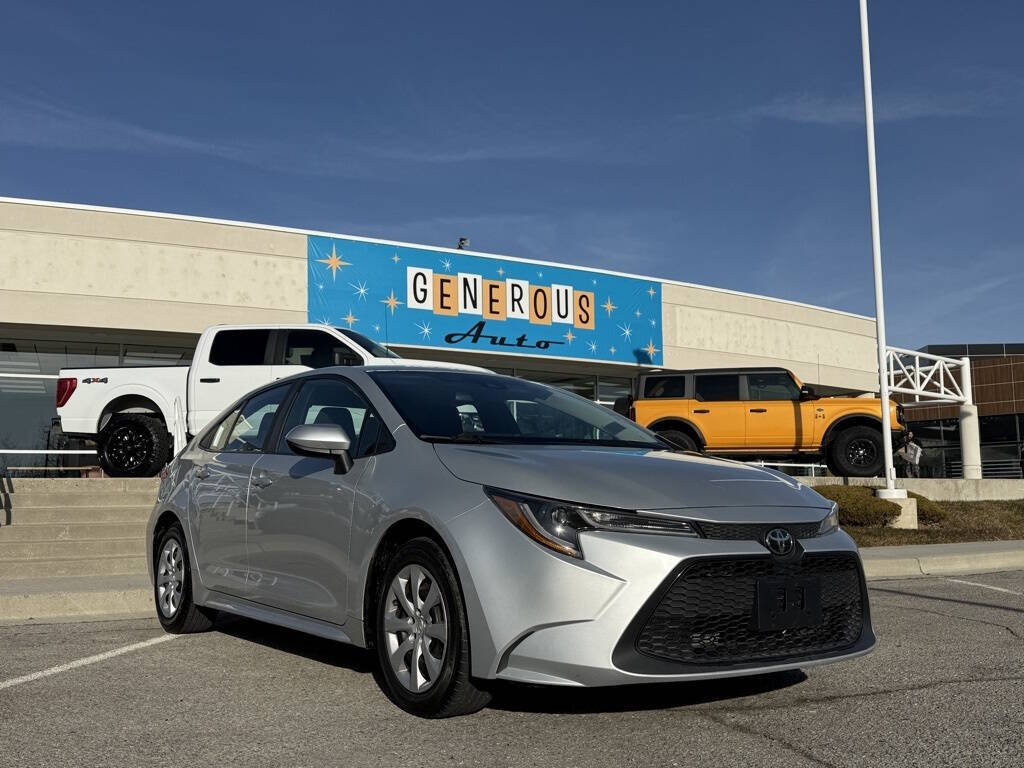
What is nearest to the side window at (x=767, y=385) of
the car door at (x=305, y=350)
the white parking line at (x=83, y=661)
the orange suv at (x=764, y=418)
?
the orange suv at (x=764, y=418)

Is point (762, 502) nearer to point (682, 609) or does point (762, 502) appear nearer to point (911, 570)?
point (682, 609)

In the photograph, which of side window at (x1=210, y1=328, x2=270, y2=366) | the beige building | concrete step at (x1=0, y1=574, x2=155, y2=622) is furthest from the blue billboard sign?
concrete step at (x1=0, y1=574, x2=155, y2=622)

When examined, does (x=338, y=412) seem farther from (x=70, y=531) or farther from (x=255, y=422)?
(x=70, y=531)

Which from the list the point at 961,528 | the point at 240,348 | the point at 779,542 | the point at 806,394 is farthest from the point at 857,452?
the point at 779,542

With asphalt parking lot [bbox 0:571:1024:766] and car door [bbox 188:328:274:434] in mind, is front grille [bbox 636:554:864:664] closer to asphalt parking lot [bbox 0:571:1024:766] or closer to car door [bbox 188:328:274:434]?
asphalt parking lot [bbox 0:571:1024:766]

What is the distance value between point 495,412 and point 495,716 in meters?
1.57

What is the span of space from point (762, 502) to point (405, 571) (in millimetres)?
1530

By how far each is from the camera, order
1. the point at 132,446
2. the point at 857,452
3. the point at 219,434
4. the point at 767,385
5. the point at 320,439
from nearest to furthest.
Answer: the point at 320,439, the point at 219,434, the point at 132,446, the point at 857,452, the point at 767,385

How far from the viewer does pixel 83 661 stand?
233 inches

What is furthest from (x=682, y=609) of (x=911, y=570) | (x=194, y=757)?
(x=911, y=570)

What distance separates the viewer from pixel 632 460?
461 cm

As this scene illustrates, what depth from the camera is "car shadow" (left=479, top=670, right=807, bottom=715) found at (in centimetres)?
452

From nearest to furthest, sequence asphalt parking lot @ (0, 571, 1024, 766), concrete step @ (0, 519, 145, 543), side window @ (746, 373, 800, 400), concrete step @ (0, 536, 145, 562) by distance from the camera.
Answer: asphalt parking lot @ (0, 571, 1024, 766) < concrete step @ (0, 536, 145, 562) < concrete step @ (0, 519, 145, 543) < side window @ (746, 373, 800, 400)

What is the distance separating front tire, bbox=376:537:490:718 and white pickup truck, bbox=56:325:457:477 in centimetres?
902
